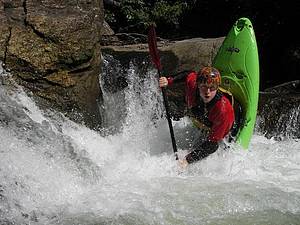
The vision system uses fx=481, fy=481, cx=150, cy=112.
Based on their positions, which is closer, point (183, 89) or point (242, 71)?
point (242, 71)

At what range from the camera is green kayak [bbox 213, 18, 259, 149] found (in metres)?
5.26

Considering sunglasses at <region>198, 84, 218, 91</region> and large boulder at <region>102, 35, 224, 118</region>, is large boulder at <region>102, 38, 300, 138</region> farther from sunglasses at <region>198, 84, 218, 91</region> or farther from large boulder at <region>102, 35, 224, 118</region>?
→ sunglasses at <region>198, 84, 218, 91</region>

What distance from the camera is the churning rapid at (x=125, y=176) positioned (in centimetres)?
367

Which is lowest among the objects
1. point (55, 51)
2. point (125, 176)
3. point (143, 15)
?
point (125, 176)

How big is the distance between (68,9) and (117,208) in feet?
9.29

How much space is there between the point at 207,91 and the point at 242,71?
1286 mm

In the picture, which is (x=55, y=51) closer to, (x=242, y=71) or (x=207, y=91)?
(x=207, y=91)

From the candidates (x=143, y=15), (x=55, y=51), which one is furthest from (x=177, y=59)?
(x=143, y=15)

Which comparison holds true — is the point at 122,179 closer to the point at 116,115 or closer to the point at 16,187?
the point at 16,187

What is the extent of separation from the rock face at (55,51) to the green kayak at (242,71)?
156cm

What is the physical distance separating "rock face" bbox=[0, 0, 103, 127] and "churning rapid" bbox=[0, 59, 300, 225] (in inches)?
8.3

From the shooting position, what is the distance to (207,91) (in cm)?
443

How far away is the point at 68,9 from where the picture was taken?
5.67 meters

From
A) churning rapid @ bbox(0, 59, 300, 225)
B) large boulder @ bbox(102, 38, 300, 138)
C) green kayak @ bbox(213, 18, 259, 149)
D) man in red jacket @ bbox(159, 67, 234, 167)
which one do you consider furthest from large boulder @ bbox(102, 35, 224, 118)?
man in red jacket @ bbox(159, 67, 234, 167)
